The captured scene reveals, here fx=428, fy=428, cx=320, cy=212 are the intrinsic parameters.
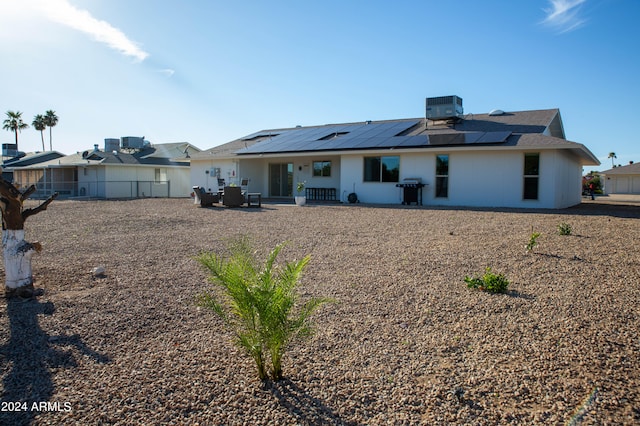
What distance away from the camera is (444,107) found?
20.0 meters

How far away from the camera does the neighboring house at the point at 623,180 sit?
150ft

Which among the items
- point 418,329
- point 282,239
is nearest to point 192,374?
point 418,329

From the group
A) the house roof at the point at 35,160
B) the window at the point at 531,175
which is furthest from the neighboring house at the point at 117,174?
the window at the point at 531,175

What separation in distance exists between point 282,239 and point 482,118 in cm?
1555

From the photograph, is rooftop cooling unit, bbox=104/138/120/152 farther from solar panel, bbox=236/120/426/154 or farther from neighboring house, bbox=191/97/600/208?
solar panel, bbox=236/120/426/154

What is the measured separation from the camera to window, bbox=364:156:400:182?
1847 cm

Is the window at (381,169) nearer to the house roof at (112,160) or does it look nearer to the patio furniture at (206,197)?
the patio furniture at (206,197)

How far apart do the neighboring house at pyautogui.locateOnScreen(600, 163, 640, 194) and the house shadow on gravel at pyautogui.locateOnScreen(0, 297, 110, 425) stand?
5383 centimetres

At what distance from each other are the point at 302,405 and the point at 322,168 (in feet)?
66.3

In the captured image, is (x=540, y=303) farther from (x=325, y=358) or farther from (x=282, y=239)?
(x=282, y=239)

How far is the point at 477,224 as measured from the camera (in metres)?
10.9

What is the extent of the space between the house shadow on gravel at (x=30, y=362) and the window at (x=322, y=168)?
1855 centimetres

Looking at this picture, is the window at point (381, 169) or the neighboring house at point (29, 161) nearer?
the window at point (381, 169)

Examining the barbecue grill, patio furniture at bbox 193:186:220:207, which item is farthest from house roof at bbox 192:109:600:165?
patio furniture at bbox 193:186:220:207
